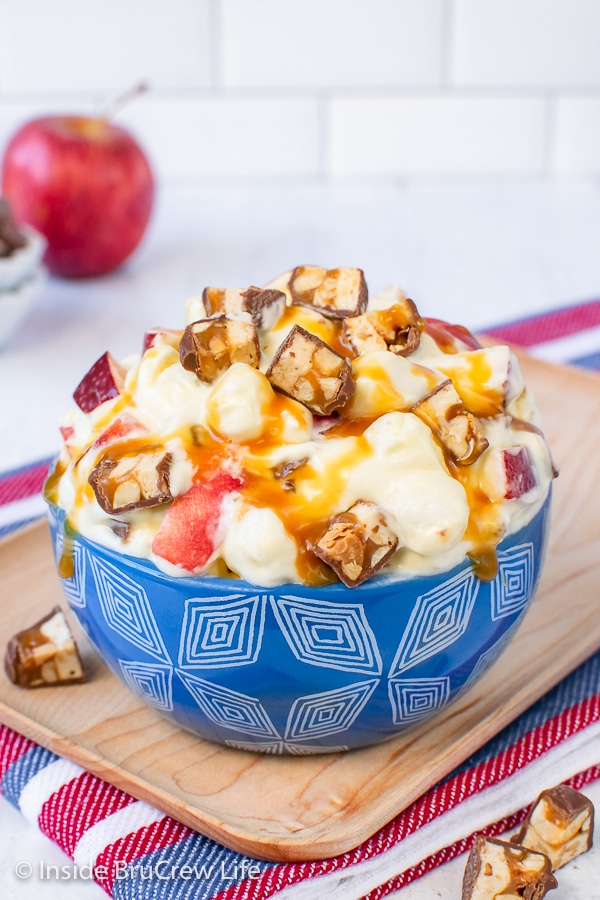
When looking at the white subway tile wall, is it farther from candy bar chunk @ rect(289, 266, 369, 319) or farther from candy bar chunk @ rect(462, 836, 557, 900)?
candy bar chunk @ rect(462, 836, 557, 900)

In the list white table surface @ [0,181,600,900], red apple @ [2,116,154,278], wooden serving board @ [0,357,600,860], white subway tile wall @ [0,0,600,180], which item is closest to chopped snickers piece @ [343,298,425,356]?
wooden serving board @ [0,357,600,860]

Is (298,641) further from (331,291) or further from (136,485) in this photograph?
(331,291)

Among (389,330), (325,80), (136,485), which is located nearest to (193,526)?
(136,485)

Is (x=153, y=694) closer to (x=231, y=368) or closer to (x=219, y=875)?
(x=219, y=875)

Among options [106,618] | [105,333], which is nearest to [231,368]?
[106,618]

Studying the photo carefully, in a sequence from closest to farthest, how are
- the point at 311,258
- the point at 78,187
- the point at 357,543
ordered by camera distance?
the point at 357,543, the point at 78,187, the point at 311,258

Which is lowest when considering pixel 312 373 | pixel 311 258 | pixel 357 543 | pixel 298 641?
pixel 311 258

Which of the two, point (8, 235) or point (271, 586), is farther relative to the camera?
point (8, 235)
